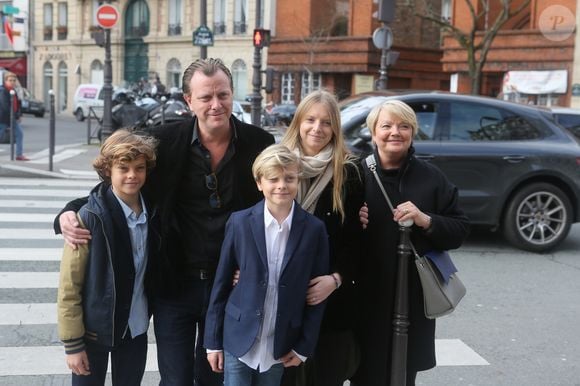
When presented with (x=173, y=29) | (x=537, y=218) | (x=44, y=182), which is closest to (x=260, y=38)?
(x=44, y=182)

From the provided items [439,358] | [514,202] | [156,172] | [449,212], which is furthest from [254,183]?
[514,202]

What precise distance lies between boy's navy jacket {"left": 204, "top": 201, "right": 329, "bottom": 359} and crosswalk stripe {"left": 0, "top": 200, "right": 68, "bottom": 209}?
7739mm

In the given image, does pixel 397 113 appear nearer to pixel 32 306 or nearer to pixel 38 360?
pixel 38 360

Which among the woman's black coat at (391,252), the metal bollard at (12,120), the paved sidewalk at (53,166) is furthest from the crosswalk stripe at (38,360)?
the metal bollard at (12,120)

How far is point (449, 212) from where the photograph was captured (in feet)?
10.5

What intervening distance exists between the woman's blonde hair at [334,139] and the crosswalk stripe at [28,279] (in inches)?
160

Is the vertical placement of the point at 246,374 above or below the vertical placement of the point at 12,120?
below

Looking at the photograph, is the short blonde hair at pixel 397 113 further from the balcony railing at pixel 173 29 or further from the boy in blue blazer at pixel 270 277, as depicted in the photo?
the balcony railing at pixel 173 29

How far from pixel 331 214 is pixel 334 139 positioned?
12.9 inches

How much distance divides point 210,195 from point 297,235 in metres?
0.53

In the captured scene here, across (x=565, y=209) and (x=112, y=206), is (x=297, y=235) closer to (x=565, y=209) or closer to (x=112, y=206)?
(x=112, y=206)

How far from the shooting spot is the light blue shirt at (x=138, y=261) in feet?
9.93

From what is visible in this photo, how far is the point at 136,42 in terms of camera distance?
46625mm

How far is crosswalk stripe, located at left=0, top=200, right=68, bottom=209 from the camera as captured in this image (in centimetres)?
1003
